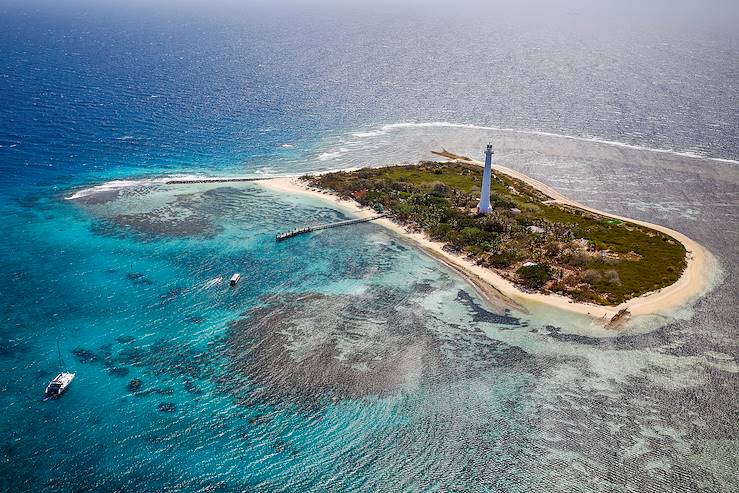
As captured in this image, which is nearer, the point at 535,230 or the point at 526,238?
the point at 526,238

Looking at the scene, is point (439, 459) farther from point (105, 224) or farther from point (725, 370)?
point (105, 224)

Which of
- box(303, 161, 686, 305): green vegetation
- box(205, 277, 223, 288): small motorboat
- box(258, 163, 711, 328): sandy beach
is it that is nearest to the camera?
box(258, 163, 711, 328): sandy beach

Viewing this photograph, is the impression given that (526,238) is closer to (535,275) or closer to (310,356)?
(535,275)

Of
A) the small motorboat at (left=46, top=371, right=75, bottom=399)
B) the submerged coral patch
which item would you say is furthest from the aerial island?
the small motorboat at (left=46, top=371, right=75, bottom=399)

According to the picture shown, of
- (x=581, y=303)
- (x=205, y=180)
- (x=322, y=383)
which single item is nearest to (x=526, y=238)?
(x=581, y=303)

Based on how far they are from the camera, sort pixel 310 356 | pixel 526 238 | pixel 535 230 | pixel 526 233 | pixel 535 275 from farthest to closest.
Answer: pixel 535 230 → pixel 526 233 → pixel 526 238 → pixel 535 275 → pixel 310 356

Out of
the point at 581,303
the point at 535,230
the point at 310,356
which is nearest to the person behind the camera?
the point at 310,356

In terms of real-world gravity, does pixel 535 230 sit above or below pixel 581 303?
above

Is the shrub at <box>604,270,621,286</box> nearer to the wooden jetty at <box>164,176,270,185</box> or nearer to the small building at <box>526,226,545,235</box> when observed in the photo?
the small building at <box>526,226,545,235</box>
